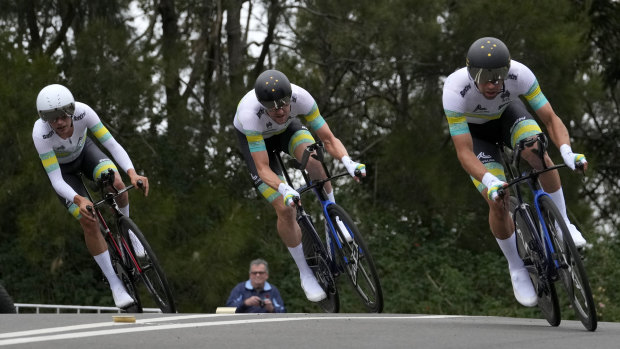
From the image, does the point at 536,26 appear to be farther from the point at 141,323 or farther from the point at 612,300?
the point at 141,323

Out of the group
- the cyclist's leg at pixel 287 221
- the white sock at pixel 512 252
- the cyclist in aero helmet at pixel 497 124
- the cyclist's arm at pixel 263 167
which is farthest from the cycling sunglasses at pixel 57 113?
the white sock at pixel 512 252

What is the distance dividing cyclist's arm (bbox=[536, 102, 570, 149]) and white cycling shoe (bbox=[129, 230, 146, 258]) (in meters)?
3.77

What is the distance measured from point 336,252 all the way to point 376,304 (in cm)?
60

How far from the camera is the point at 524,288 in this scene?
9109 millimetres

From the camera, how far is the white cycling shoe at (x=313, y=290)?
10.8 metres

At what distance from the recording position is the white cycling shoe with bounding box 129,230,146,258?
10.8m

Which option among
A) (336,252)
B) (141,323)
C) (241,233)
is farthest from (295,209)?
(241,233)

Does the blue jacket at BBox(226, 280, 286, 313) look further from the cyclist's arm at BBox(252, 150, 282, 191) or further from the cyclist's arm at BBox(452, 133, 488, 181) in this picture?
the cyclist's arm at BBox(452, 133, 488, 181)

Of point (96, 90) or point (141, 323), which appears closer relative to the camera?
point (141, 323)

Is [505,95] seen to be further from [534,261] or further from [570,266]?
[570,266]

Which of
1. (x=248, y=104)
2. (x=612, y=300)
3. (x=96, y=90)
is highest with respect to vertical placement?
(x=96, y=90)

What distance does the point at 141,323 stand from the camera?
827 centimetres

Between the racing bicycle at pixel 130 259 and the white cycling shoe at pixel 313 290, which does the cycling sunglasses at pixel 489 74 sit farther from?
the racing bicycle at pixel 130 259

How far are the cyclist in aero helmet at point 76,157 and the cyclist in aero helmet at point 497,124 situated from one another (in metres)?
2.91
